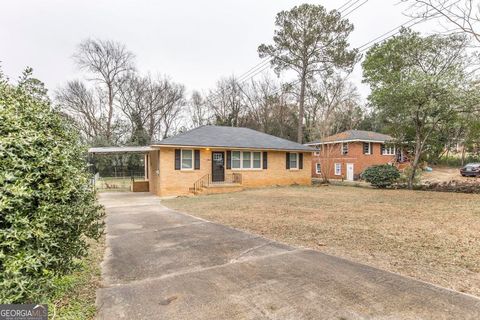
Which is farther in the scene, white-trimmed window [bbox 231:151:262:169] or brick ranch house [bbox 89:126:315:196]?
white-trimmed window [bbox 231:151:262:169]

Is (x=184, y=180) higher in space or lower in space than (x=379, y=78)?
lower

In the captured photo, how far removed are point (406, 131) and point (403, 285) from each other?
16.9 m

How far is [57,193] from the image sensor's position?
2.52 metres

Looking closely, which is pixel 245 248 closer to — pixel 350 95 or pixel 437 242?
pixel 437 242

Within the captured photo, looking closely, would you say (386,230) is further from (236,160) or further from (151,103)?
(151,103)

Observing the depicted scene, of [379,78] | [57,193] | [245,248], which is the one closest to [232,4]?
[379,78]

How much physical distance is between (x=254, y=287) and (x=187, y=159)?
12013 millimetres

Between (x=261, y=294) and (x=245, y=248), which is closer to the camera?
(x=261, y=294)

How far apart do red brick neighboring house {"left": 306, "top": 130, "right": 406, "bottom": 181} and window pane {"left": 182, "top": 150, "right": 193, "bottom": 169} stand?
1217cm

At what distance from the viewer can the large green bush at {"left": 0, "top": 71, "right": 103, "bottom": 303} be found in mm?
2051

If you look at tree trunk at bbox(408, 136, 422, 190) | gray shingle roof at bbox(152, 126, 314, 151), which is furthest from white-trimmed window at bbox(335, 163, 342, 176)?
tree trunk at bbox(408, 136, 422, 190)

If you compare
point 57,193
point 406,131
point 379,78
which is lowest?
point 57,193

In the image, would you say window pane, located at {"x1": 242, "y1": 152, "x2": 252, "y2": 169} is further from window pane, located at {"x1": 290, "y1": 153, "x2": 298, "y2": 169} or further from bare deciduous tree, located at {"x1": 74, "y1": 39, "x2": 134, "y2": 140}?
bare deciduous tree, located at {"x1": 74, "y1": 39, "x2": 134, "y2": 140}

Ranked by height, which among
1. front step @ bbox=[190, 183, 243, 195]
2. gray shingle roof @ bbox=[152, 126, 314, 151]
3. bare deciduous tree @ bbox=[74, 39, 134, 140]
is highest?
bare deciduous tree @ bbox=[74, 39, 134, 140]
